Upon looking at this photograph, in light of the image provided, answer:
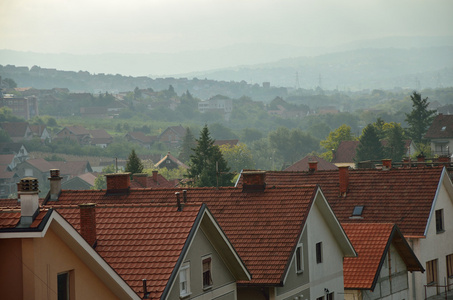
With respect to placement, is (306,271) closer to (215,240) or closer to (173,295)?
(215,240)

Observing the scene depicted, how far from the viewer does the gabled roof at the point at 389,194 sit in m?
32.8

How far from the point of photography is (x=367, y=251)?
24.6m

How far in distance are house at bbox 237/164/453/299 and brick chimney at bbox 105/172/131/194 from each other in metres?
9.90

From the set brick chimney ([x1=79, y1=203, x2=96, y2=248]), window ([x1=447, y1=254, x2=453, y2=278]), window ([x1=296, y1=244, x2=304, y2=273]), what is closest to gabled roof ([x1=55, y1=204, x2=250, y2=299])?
brick chimney ([x1=79, y1=203, x2=96, y2=248])

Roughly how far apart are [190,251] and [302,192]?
6.55 m

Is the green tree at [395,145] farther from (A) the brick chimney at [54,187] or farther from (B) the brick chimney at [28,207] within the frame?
(B) the brick chimney at [28,207]

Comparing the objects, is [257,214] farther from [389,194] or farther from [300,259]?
[389,194]

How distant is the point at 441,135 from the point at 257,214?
12285 centimetres

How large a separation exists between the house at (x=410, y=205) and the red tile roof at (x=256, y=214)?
10.2 meters

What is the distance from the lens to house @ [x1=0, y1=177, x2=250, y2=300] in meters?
11.9

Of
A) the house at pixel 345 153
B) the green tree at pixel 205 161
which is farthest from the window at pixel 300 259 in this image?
the house at pixel 345 153

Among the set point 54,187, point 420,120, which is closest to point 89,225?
point 54,187

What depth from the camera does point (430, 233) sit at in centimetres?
3297

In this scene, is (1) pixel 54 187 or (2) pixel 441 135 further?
(2) pixel 441 135
